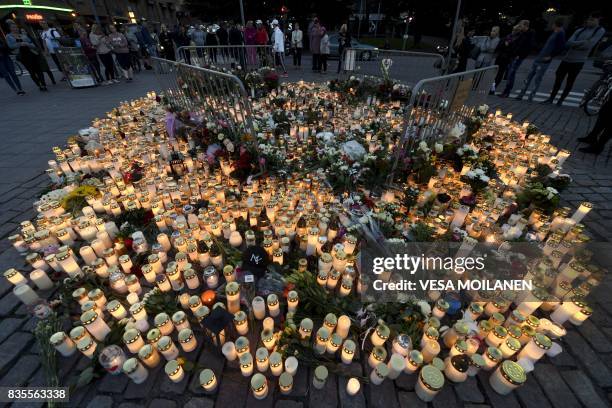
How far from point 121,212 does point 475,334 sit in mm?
4726

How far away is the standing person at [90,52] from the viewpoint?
462 inches

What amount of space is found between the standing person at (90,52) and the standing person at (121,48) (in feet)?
2.79

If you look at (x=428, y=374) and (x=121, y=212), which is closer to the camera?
(x=428, y=374)

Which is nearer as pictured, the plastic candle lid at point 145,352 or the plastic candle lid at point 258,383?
the plastic candle lid at point 258,383

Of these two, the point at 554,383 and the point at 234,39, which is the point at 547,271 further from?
the point at 234,39

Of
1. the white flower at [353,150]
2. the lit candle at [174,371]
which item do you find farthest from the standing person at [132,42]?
the lit candle at [174,371]

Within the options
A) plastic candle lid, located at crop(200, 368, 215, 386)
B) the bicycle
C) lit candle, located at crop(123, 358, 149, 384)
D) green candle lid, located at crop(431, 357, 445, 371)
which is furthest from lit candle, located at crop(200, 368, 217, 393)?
the bicycle

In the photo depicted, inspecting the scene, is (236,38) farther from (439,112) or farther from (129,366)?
(129,366)

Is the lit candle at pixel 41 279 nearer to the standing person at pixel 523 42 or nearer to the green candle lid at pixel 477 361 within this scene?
the green candle lid at pixel 477 361

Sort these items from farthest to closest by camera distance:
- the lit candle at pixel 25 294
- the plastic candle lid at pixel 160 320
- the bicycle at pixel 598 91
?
the bicycle at pixel 598 91
the lit candle at pixel 25 294
the plastic candle lid at pixel 160 320

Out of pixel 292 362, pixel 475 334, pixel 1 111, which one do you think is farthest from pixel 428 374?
pixel 1 111

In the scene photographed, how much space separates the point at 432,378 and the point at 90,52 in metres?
16.6

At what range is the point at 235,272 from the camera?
2.99m

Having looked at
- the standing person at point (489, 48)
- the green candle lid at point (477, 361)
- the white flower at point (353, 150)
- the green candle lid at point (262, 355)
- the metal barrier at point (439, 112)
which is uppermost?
the standing person at point (489, 48)
